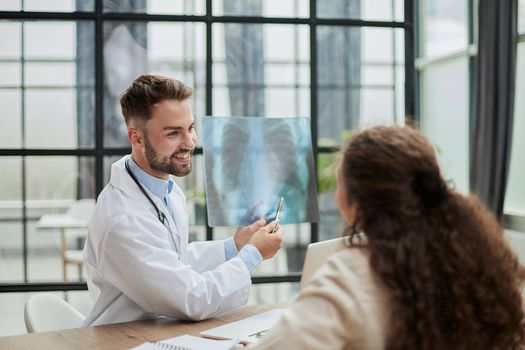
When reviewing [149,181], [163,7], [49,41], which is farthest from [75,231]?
[149,181]

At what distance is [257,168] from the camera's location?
2.64 metres

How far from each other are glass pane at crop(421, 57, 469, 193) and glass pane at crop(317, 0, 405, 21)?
1.81 m

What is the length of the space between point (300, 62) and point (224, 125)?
971 millimetres

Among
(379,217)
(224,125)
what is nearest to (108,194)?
(224,125)

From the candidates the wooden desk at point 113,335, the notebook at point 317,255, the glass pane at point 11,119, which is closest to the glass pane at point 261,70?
the glass pane at point 11,119

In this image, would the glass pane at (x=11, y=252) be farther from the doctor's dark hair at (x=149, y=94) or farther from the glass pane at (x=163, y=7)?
the doctor's dark hair at (x=149, y=94)

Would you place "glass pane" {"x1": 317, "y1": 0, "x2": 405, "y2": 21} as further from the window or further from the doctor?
the window

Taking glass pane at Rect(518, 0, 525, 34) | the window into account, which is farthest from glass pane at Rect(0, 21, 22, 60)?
the window

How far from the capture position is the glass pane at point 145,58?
3.25 m

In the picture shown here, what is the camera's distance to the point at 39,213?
3.40 m

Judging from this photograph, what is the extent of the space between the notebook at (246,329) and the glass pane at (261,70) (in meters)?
1.57

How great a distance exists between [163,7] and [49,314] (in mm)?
1690

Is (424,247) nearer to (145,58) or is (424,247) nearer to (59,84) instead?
(145,58)

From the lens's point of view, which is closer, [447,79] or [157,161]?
[157,161]
